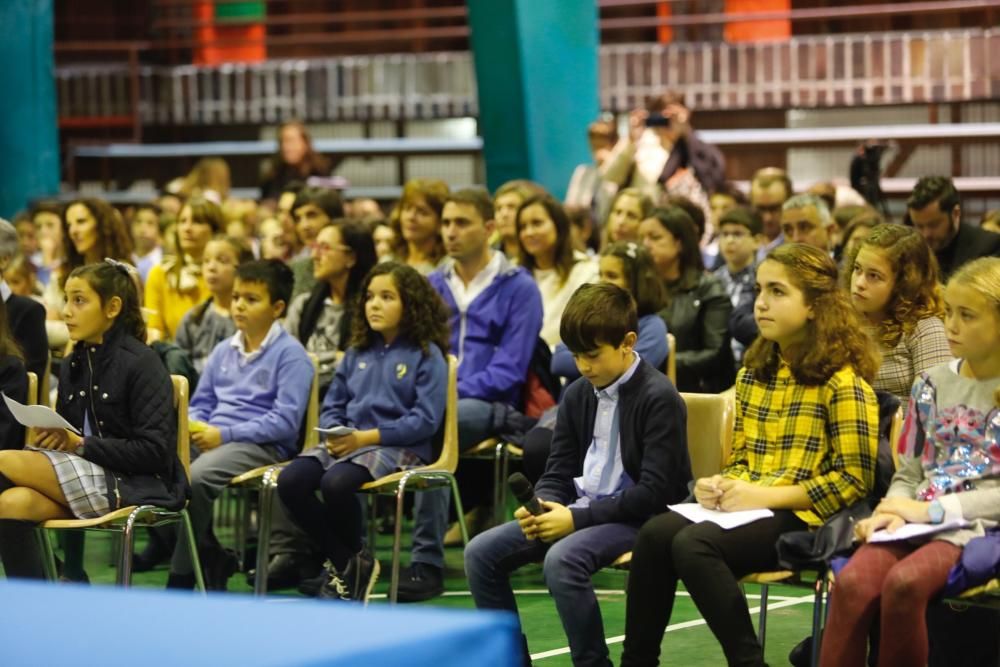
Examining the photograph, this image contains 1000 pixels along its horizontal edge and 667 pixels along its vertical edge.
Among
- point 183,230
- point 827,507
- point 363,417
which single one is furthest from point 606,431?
point 183,230

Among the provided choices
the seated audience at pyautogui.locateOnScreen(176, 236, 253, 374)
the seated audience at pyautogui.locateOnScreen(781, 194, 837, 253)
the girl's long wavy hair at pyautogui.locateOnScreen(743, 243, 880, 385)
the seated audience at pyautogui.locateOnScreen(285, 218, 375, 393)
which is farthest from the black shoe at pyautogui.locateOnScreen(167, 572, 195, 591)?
the seated audience at pyautogui.locateOnScreen(781, 194, 837, 253)

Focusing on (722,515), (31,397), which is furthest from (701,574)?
(31,397)

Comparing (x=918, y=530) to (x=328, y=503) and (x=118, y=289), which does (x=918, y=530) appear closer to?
(x=328, y=503)

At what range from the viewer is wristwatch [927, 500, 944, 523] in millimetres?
3035

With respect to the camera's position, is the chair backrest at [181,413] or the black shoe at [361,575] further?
the black shoe at [361,575]

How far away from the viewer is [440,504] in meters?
4.70

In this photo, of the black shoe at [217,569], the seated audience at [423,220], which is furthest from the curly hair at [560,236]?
the black shoe at [217,569]

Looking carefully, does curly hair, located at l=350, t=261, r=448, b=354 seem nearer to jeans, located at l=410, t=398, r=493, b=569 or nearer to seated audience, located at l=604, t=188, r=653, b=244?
jeans, located at l=410, t=398, r=493, b=569

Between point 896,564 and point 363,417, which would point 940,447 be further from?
point 363,417

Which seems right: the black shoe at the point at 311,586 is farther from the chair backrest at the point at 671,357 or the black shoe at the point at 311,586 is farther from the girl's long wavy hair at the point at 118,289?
the chair backrest at the point at 671,357

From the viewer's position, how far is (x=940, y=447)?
3137 millimetres

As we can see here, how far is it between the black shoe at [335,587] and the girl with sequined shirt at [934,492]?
5.53 ft

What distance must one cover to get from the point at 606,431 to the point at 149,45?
919cm

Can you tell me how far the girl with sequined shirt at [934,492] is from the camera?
2.97 meters
